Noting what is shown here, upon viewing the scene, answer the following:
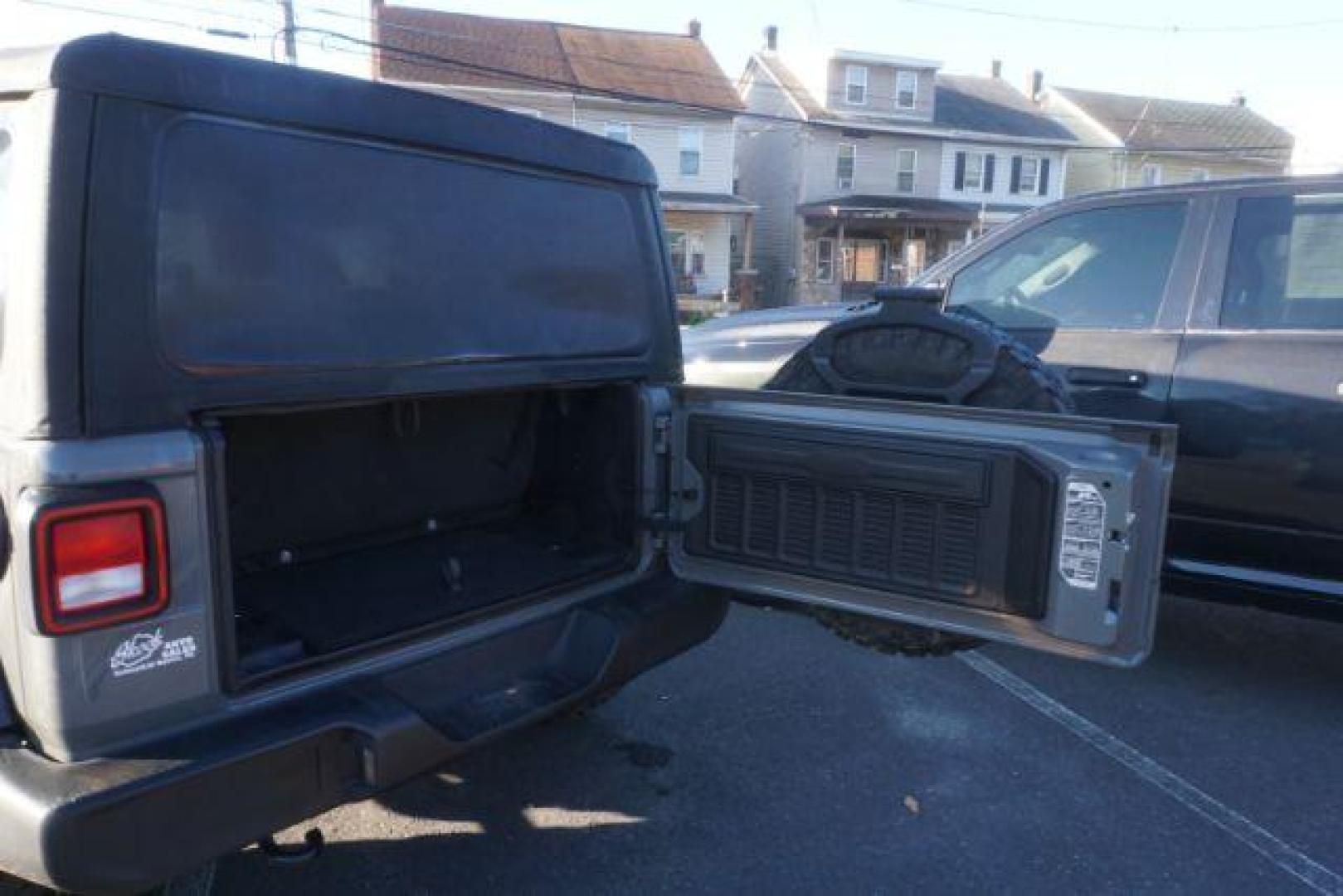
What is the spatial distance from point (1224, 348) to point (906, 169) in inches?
1253

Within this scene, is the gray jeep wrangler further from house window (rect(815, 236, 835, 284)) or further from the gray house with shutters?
house window (rect(815, 236, 835, 284))

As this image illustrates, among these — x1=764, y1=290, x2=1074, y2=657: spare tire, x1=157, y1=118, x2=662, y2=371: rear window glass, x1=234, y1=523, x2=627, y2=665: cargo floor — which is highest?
x1=157, y1=118, x2=662, y2=371: rear window glass

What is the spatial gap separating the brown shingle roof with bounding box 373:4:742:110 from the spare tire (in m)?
23.4

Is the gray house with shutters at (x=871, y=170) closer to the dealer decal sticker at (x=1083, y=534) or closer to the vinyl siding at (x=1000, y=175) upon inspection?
the vinyl siding at (x=1000, y=175)

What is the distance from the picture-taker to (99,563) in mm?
1844

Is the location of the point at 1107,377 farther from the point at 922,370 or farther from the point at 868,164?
the point at 868,164

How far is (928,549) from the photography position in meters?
2.69

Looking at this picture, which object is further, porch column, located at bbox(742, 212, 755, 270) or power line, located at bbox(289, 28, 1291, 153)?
porch column, located at bbox(742, 212, 755, 270)

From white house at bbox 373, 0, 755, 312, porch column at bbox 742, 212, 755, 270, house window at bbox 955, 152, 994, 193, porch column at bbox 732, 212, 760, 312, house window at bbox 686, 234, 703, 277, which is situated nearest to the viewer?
white house at bbox 373, 0, 755, 312

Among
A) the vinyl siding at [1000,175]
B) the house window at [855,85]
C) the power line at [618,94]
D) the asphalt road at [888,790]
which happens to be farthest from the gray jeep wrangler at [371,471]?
the vinyl siding at [1000,175]

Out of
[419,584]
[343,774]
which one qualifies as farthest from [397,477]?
[343,774]

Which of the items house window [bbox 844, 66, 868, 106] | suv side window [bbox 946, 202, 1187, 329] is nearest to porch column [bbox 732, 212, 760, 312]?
house window [bbox 844, 66, 868, 106]

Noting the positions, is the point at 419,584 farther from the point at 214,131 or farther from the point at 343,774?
the point at 214,131

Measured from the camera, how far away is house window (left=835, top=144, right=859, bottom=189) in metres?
33.0
